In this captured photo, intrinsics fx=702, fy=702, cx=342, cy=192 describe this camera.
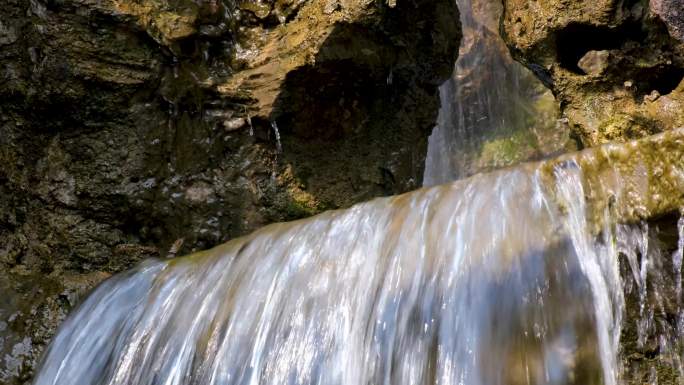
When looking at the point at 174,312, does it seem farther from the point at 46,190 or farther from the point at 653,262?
the point at 653,262

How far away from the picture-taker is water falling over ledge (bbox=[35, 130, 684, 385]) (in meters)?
2.16

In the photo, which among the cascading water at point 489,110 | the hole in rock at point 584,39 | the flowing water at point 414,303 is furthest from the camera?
the cascading water at point 489,110

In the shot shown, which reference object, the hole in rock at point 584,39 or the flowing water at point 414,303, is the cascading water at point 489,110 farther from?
the flowing water at point 414,303

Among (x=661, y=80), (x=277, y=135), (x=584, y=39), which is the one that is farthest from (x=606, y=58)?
(x=277, y=135)

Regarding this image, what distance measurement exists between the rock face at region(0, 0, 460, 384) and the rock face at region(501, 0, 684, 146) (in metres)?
0.94

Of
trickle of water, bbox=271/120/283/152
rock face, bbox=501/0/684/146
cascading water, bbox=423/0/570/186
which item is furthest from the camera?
cascading water, bbox=423/0/570/186

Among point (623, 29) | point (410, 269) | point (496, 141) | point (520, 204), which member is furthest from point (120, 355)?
point (496, 141)

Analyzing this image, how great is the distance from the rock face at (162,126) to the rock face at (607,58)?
94cm

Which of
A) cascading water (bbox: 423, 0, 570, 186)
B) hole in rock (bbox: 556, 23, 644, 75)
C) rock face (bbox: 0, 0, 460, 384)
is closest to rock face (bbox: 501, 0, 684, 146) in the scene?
hole in rock (bbox: 556, 23, 644, 75)

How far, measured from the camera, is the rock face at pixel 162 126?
3957mm

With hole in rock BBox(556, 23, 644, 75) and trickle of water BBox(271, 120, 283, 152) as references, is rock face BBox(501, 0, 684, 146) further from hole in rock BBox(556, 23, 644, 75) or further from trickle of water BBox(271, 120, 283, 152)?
trickle of water BBox(271, 120, 283, 152)

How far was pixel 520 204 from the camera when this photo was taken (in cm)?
246

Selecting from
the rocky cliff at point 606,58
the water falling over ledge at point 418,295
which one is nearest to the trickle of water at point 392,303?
the water falling over ledge at point 418,295

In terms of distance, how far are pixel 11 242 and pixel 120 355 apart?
1212mm
